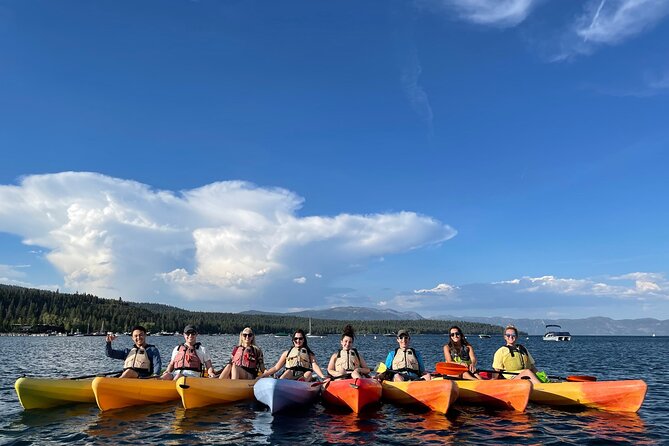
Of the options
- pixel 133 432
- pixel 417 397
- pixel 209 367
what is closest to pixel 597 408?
pixel 417 397

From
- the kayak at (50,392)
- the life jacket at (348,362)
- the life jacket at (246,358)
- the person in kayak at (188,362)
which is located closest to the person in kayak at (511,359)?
the life jacket at (348,362)

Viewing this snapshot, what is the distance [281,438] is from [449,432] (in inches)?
180

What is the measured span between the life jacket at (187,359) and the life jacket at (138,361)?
3.30ft

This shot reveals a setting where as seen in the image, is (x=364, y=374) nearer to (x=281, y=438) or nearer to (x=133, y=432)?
(x=281, y=438)

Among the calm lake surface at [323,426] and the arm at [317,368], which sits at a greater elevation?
the arm at [317,368]

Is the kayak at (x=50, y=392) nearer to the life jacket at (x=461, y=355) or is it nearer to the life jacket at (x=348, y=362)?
the life jacket at (x=348, y=362)

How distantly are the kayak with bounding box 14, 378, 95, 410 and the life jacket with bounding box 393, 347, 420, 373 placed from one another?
35.0 feet

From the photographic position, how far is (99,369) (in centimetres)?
3581

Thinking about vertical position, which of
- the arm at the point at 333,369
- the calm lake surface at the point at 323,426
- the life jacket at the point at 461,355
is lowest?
the calm lake surface at the point at 323,426

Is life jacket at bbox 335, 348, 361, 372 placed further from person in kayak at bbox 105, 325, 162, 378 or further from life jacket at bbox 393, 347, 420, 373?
person in kayak at bbox 105, 325, 162, 378

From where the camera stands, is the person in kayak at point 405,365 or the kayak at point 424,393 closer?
the kayak at point 424,393

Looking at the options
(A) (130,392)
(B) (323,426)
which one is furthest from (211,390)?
(B) (323,426)

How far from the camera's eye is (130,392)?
52.5 ft

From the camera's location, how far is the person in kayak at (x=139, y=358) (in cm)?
1730
